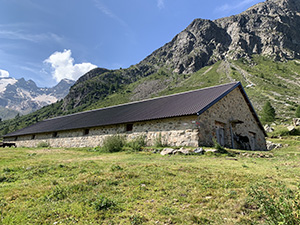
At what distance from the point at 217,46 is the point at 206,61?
18.2 meters

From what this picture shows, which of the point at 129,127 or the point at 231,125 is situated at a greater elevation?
the point at 129,127

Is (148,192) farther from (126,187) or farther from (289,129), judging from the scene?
(289,129)

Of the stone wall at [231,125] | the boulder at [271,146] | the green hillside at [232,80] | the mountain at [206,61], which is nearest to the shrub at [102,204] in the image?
the stone wall at [231,125]

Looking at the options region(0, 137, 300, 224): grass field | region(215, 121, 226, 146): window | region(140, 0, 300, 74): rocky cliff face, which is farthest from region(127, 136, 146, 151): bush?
region(140, 0, 300, 74): rocky cliff face

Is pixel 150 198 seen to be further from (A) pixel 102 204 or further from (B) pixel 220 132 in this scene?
(B) pixel 220 132

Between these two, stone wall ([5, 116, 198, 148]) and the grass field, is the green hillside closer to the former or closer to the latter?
stone wall ([5, 116, 198, 148])

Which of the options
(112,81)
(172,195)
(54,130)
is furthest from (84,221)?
(112,81)

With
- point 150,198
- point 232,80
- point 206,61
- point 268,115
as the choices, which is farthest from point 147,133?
point 206,61

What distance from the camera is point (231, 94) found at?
17953mm

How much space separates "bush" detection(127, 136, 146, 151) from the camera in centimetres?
1418

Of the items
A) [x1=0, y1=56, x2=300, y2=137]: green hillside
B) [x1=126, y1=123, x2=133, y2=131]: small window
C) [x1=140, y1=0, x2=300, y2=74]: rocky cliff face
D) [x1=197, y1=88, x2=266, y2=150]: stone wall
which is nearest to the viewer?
[x1=197, y1=88, x2=266, y2=150]: stone wall

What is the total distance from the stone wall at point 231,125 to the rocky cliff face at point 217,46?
385ft

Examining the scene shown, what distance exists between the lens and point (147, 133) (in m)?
15.7

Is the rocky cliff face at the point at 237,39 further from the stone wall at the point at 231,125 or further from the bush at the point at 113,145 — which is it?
the bush at the point at 113,145
